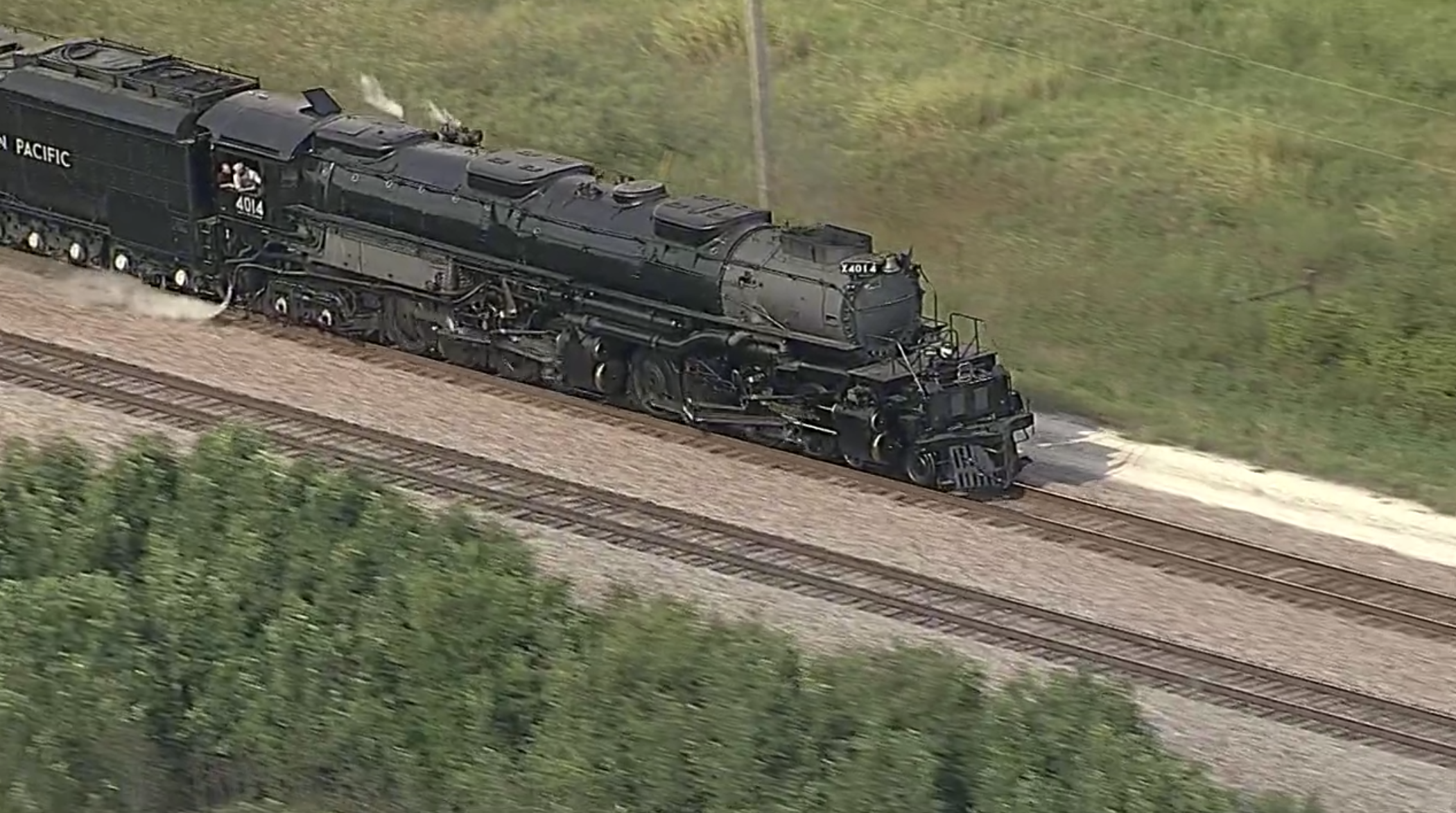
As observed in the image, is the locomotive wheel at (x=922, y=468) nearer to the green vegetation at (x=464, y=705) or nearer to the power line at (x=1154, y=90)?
the green vegetation at (x=464, y=705)

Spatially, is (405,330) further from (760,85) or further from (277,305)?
(760,85)

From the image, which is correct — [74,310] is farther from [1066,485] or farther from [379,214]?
[1066,485]

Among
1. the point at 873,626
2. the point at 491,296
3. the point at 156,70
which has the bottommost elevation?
the point at 873,626

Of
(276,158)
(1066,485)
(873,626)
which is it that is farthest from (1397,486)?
(276,158)

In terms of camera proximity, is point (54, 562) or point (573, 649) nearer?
point (573, 649)

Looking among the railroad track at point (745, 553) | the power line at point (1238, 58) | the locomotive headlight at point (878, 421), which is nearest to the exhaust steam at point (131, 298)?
Answer: the railroad track at point (745, 553)

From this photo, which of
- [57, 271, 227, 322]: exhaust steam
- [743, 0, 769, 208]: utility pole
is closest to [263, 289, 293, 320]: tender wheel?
[57, 271, 227, 322]: exhaust steam
